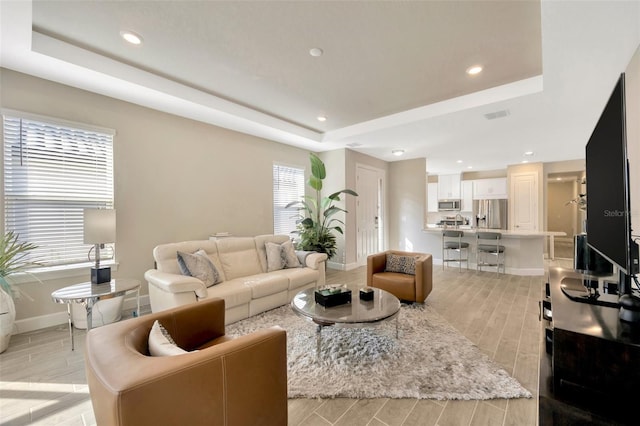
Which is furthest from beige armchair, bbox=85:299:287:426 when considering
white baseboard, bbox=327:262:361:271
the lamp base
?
white baseboard, bbox=327:262:361:271

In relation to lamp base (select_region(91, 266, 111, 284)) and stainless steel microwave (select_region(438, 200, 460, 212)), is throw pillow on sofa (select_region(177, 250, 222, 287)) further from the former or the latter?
stainless steel microwave (select_region(438, 200, 460, 212))

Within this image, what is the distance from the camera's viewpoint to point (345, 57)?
2684mm

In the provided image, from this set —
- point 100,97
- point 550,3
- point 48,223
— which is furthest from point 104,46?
point 550,3

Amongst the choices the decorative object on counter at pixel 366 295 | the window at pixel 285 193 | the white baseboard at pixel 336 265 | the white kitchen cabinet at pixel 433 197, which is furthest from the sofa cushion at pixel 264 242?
the white kitchen cabinet at pixel 433 197

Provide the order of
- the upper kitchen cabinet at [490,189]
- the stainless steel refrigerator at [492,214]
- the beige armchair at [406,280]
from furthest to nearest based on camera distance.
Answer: the upper kitchen cabinet at [490,189]
the stainless steel refrigerator at [492,214]
the beige armchair at [406,280]

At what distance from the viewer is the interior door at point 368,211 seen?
20.1ft

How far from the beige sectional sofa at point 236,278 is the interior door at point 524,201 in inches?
247

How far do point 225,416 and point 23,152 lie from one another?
3464 millimetres

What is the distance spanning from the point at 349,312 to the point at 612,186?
1832 mm

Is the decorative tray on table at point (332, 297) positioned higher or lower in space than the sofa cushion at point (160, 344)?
lower

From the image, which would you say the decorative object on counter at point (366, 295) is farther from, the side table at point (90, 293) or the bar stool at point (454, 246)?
the bar stool at point (454, 246)

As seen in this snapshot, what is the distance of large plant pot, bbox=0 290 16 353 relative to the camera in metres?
2.35

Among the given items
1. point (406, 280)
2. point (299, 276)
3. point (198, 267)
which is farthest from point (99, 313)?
point (406, 280)

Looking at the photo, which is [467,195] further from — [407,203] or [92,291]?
[92,291]
